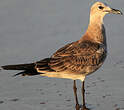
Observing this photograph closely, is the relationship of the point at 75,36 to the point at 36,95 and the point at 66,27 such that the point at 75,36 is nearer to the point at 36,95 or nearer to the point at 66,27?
the point at 66,27

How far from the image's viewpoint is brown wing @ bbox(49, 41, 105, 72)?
335 inches

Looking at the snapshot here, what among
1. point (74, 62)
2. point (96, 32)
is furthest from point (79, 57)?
point (96, 32)

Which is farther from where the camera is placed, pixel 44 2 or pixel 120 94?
pixel 44 2

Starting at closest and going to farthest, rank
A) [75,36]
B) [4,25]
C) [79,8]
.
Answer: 1. [75,36]
2. [4,25]
3. [79,8]

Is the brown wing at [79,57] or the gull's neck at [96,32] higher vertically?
the gull's neck at [96,32]

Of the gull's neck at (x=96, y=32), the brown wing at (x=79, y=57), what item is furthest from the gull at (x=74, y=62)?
the gull's neck at (x=96, y=32)

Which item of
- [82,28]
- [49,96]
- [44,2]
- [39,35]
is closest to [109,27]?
[82,28]

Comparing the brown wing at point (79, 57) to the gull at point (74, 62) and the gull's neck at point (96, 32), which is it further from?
the gull's neck at point (96, 32)

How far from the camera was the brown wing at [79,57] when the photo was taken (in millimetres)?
8508

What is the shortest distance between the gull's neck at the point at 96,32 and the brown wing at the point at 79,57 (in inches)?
13.3

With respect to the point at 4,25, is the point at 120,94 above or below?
below

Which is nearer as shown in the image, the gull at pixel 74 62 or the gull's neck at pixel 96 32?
the gull at pixel 74 62

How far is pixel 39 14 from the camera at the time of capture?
13.0 m

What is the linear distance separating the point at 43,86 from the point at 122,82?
1.67 m
